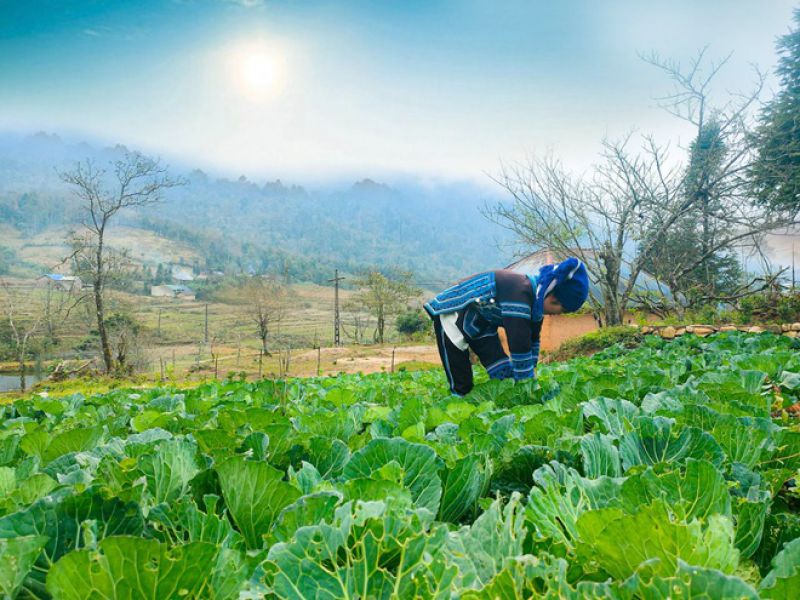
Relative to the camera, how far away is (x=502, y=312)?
4.45 meters

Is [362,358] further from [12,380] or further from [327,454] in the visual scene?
[327,454]

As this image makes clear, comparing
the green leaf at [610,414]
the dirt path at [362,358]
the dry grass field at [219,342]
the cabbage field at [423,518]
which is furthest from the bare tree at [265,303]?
the cabbage field at [423,518]

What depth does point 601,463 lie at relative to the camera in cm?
129

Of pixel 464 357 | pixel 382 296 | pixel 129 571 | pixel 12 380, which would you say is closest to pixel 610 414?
pixel 129 571

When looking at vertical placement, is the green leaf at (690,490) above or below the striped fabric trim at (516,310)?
below

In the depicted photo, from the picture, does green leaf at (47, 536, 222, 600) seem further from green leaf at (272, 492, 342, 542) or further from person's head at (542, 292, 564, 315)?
person's head at (542, 292, 564, 315)

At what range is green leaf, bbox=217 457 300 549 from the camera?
1.04 meters

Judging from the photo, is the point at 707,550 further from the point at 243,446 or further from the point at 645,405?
the point at 645,405

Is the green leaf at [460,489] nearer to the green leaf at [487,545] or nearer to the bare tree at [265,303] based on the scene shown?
the green leaf at [487,545]

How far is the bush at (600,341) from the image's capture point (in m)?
14.6

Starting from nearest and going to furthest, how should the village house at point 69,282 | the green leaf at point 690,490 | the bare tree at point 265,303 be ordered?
the green leaf at point 690,490, the village house at point 69,282, the bare tree at point 265,303

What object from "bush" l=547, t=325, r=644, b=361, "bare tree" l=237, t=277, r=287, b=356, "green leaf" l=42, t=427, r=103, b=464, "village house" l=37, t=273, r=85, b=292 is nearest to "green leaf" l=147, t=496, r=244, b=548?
"green leaf" l=42, t=427, r=103, b=464

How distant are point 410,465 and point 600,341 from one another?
52.4ft

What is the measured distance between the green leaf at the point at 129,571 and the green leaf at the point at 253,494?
32 cm
